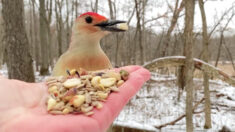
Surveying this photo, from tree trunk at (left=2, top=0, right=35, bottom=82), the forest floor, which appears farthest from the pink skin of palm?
the forest floor

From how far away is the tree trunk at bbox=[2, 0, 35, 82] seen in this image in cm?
160

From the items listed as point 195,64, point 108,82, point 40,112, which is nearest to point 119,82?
point 108,82

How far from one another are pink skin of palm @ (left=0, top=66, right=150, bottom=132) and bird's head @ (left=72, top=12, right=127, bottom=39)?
0.20 meters

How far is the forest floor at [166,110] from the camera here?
3.19m

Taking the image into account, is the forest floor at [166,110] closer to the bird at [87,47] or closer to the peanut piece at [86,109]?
the bird at [87,47]

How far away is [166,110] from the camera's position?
388 centimetres

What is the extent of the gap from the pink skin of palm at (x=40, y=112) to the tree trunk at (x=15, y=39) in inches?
45.0

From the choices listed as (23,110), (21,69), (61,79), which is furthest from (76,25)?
(21,69)

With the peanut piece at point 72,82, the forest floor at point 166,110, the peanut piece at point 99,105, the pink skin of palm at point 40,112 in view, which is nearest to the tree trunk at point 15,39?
the pink skin of palm at point 40,112

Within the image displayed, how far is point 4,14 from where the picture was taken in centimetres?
161

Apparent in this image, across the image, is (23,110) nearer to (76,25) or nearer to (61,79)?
(61,79)

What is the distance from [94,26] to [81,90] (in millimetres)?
256

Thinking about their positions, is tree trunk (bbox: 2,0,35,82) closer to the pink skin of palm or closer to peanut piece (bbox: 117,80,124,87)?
the pink skin of palm

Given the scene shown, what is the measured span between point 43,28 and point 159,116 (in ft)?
15.2
